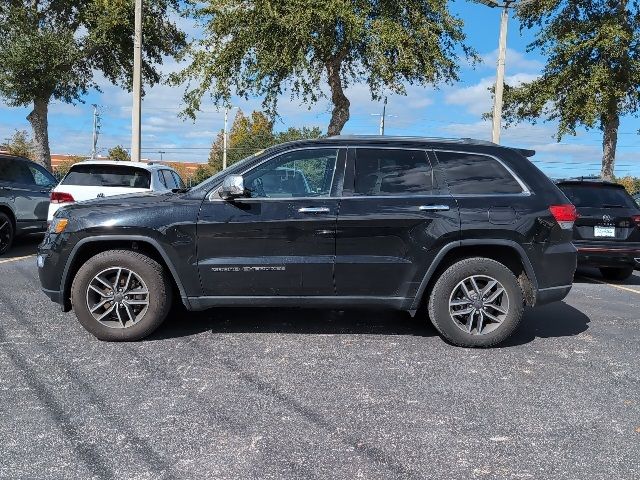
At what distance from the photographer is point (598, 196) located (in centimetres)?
858

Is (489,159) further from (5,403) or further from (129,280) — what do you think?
(5,403)

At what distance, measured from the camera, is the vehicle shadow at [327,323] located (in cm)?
527

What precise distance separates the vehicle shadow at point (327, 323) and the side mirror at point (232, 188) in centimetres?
134

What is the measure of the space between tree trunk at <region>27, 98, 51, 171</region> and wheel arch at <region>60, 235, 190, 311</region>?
48.8 feet

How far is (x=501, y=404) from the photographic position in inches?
146

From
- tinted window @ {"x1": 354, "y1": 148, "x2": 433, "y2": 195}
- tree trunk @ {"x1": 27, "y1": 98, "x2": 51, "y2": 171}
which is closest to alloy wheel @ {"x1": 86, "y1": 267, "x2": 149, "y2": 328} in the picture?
tinted window @ {"x1": 354, "y1": 148, "x2": 433, "y2": 195}

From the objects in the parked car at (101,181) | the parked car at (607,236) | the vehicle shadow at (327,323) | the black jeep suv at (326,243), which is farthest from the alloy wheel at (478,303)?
the parked car at (101,181)

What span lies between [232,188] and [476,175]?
215cm

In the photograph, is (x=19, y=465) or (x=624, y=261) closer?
(x=19, y=465)

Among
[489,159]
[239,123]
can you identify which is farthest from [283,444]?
[239,123]

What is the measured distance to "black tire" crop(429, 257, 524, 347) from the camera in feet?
15.8

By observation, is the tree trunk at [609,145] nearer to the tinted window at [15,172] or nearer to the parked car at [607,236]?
the parked car at [607,236]

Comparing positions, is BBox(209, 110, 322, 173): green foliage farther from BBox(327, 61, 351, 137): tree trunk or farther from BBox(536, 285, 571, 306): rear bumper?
BBox(536, 285, 571, 306): rear bumper

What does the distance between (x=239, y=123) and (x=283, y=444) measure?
184ft
